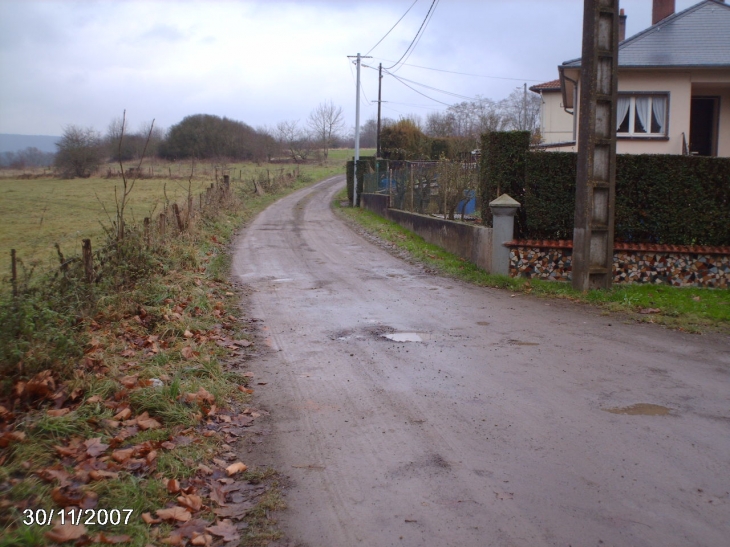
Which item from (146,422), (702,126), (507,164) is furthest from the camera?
(702,126)

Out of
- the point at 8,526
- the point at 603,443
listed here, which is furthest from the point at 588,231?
the point at 8,526

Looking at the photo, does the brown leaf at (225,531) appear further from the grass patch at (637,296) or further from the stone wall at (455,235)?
the stone wall at (455,235)

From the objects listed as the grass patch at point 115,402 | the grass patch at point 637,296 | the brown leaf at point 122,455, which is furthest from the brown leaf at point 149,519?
the grass patch at point 637,296

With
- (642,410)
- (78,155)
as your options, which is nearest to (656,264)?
(642,410)

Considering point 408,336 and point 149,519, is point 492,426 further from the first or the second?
point 408,336

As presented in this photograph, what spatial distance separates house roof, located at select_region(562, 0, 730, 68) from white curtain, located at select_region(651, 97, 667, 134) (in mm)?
1150

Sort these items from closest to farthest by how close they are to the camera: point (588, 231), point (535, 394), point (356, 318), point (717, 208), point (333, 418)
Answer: point (333, 418) → point (535, 394) → point (356, 318) → point (588, 231) → point (717, 208)

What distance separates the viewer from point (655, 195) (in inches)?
506

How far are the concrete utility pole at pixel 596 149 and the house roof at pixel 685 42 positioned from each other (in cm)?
872

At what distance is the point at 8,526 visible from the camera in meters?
3.56

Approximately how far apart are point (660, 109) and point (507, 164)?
8.83m

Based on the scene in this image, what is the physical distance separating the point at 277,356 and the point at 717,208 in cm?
947

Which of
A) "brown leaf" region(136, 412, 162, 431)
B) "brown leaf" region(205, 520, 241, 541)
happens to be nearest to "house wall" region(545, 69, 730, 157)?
"brown leaf" region(136, 412, 162, 431)

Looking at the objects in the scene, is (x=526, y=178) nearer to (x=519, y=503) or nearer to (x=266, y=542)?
(x=519, y=503)
